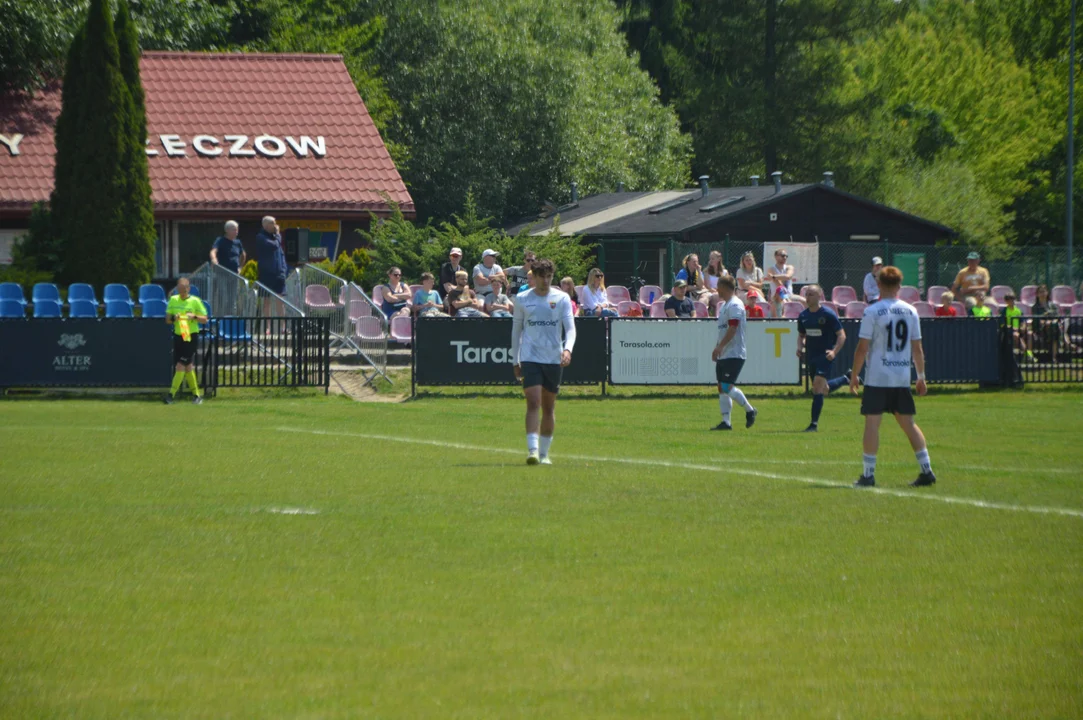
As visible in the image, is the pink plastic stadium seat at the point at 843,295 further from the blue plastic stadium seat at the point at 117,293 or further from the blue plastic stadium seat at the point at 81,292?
the blue plastic stadium seat at the point at 81,292

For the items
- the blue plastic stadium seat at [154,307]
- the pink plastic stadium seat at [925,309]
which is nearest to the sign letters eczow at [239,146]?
the blue plastic stadium seat at [154,307]

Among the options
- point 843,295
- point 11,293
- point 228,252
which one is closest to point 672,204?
point 843,295

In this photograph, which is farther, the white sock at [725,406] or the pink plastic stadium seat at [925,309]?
the pink plastic stadium seat at [925,309]

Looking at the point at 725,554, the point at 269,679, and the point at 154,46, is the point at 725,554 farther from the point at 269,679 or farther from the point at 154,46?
the point at 154,46

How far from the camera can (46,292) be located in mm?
26516

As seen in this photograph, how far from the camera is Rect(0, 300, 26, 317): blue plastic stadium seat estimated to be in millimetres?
25953

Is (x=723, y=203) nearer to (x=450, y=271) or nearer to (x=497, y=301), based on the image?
(x=450, y=271)

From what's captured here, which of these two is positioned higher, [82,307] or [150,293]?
[150,293]

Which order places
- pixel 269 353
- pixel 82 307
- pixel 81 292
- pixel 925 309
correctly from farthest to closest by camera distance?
1. pixel 925 309
2. pixel 81 292
3. pixel 82 307
4. pixel 269 353

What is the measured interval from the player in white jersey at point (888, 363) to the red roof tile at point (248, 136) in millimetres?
24521

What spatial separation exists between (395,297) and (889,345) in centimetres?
1659

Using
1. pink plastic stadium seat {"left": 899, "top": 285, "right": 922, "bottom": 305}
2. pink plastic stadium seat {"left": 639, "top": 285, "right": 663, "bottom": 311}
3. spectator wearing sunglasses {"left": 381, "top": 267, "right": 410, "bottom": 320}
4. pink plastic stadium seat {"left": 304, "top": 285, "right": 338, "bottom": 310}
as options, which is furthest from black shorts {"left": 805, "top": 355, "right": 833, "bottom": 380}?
pink plastic stadium seat {"left": 899, "top": 285, "right": 922, "bottom": 305}

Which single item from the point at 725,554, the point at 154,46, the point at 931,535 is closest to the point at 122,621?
the point at 725,554

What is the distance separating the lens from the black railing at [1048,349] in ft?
87.5
